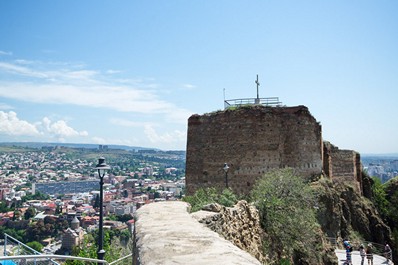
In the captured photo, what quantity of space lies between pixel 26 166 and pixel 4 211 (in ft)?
402

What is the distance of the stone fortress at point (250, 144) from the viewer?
18750 mm

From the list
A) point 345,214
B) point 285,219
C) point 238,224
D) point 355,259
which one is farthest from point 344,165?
point 238,224

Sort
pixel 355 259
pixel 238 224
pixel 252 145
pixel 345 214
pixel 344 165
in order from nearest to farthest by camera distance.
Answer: pixel 238 224, pixel 355 259, pixel 252 145, pixel 345 214, pixel 344 165

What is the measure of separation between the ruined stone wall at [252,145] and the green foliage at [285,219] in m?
5.65

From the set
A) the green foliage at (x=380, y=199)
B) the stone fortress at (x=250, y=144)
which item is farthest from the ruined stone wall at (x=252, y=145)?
the green foliage at (x=380, y=199)

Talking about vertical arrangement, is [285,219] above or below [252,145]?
below

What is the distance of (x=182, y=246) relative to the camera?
414cm

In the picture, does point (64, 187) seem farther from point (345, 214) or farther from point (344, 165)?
point (345, 214)

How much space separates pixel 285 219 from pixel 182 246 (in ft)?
24.9

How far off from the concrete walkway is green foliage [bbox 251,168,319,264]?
5.23m

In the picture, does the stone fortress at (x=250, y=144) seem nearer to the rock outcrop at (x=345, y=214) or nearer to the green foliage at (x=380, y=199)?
the rock outcrop at (x=345, y=214)

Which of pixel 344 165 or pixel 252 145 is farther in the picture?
pixel 344 165

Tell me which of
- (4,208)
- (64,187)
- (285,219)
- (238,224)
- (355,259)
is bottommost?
(64,187)

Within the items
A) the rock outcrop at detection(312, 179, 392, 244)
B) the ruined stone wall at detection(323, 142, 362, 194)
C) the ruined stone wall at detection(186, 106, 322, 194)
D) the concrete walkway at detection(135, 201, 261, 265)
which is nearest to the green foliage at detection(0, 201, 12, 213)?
the ruined stone wall at detection(323, 142, 362, 194)
